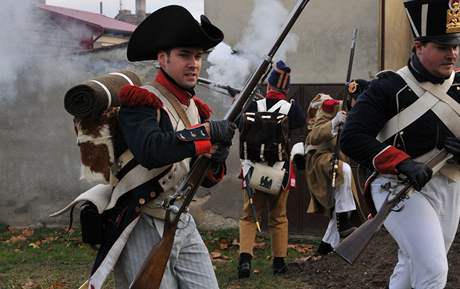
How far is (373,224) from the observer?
3811 mm

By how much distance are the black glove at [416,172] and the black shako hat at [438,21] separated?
0.77 metres

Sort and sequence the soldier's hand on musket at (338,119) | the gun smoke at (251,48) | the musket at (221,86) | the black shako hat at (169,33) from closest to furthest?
the black shako hat at (169,33) < the soldier's hand on musket at (338,119) < the musket at (221,86) < the gun smoke at (251,48)

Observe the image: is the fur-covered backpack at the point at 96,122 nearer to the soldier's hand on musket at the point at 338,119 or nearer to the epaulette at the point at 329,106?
the soldier's hand on musket at the point at 338,119

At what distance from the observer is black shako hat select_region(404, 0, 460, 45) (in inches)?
157

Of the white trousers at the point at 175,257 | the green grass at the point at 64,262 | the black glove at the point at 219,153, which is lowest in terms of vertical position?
the green grass at the point at 64,262

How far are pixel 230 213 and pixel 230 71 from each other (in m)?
1.80

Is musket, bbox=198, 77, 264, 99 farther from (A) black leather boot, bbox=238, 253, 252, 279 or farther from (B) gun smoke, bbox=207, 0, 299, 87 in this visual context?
(A) black leather boot, bbox=238, 253, 252, 279

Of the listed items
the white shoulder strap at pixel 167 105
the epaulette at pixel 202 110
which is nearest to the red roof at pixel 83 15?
the epaulette at pixel 202 110

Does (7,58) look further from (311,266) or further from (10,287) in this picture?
(311,266)

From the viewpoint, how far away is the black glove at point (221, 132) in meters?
3.29

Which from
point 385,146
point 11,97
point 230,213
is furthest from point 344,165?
point 11,97

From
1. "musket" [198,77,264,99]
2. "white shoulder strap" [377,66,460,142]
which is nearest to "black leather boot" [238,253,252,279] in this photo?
"musket" [198,77,264,99]

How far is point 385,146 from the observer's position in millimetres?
3996

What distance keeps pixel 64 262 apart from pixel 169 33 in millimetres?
4694
